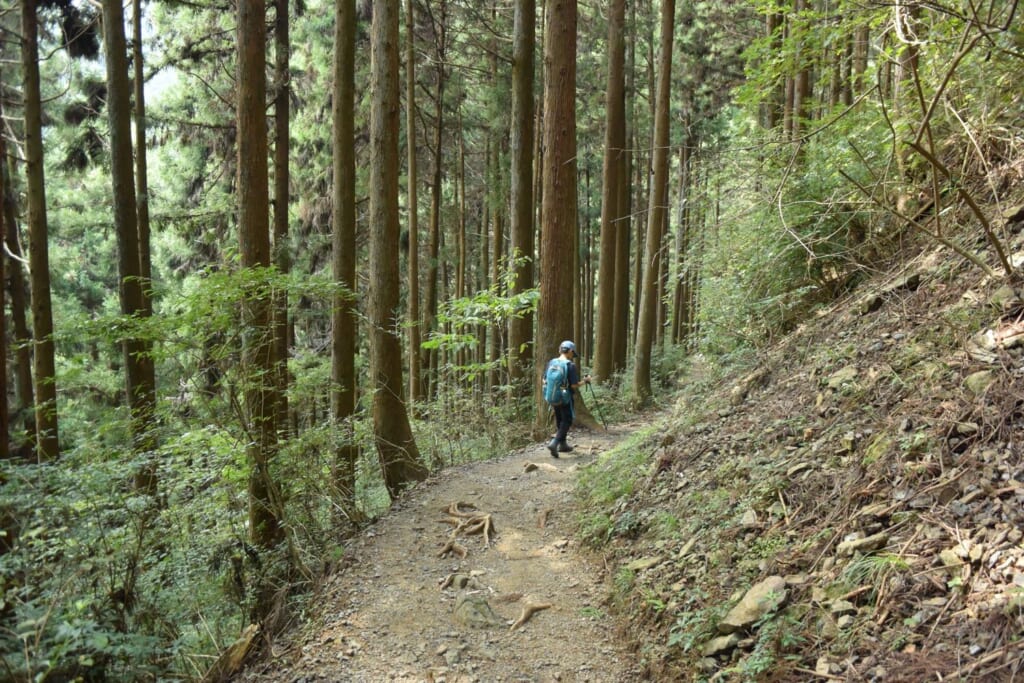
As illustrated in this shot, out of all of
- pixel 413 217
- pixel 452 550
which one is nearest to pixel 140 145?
pixel 413 217

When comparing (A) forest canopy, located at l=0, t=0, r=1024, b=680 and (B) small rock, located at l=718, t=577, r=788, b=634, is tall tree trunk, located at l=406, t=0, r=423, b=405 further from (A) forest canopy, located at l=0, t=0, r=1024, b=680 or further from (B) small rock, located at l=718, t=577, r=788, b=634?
(B) small rock, located at l=718, t=577, r=788, b=634

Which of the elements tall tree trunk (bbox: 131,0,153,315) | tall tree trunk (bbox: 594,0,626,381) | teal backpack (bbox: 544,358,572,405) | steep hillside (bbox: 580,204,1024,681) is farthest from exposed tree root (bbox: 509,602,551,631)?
tall tree trunk (bbox: 131,0,153,315)

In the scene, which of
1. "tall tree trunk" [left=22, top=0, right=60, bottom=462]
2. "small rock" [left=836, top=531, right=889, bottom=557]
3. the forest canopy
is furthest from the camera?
"tall tree trunk" [left=22, top=0, right=60, bottom=462]

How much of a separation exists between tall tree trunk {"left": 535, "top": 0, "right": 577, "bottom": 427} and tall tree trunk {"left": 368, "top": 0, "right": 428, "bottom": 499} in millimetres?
3174

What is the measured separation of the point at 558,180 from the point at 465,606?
730cm

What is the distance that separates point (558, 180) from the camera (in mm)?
10336

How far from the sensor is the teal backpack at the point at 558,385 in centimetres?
915

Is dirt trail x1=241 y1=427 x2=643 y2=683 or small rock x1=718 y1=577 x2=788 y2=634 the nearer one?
small rock x1=718 y1=577 x2=788 y2=634

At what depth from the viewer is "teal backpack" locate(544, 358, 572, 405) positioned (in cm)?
915

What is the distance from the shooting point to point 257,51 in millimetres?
7613

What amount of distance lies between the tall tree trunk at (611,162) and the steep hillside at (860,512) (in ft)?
26.3

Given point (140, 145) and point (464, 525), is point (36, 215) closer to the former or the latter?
point (140, 145)

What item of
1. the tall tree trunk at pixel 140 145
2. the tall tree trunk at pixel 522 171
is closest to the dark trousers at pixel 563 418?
the tall tree trunk at pixel 522 171

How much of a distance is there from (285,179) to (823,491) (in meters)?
11.0
